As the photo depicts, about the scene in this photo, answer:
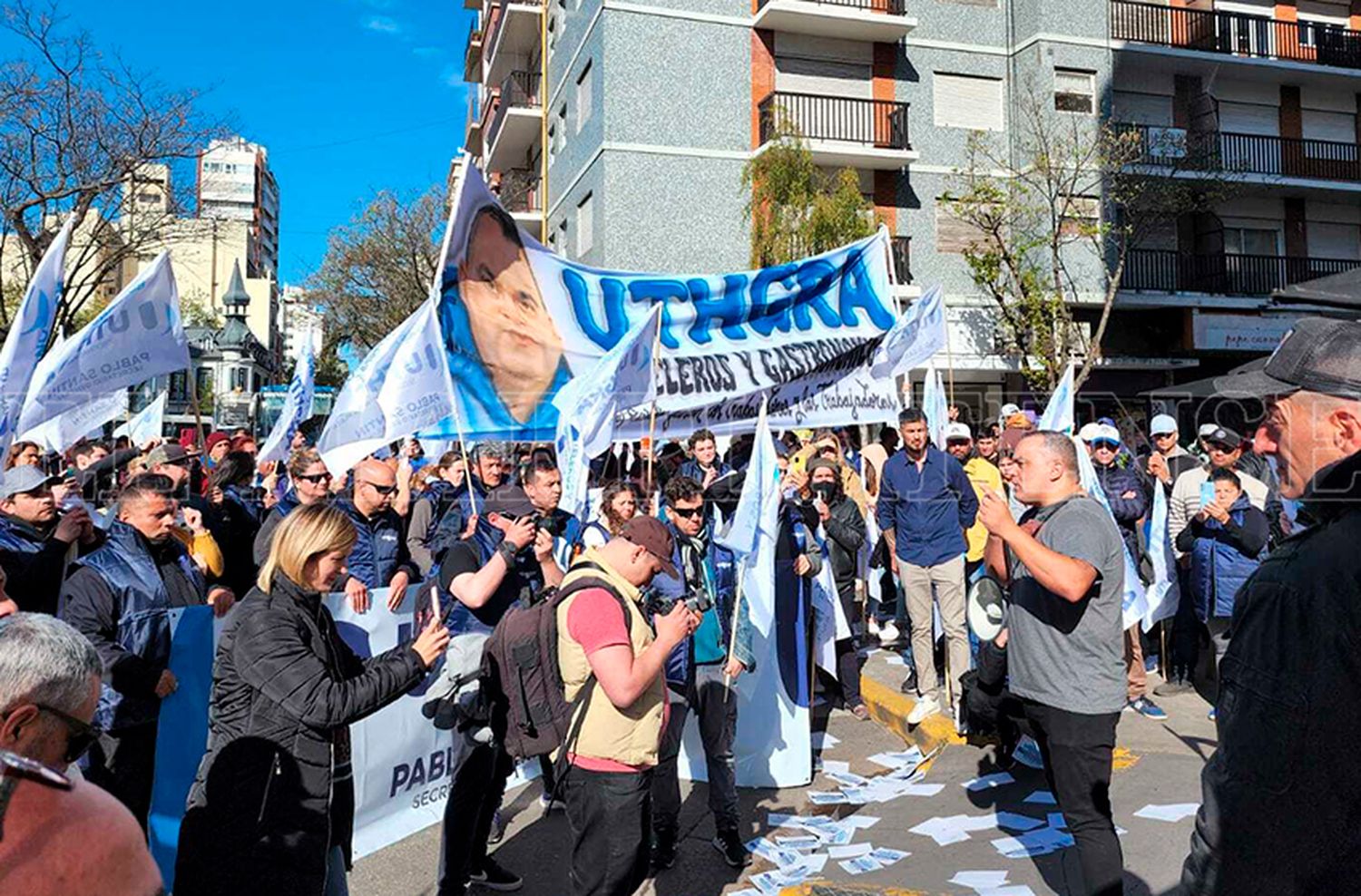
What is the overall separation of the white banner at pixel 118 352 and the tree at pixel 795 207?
49.2 ft

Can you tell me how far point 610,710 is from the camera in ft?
11.9

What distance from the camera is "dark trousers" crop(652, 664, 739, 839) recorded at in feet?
16.6

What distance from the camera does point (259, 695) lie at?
3.37m

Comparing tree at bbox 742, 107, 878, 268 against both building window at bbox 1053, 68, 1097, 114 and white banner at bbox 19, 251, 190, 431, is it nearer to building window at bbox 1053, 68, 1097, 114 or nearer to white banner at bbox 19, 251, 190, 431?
building window at bbox 1053, 68, 1097, 114

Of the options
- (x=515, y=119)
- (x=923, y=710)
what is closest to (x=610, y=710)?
(x=923, y=710)

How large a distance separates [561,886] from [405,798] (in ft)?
3.96

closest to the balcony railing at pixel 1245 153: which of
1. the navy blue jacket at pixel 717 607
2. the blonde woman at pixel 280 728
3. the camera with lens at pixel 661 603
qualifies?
the navy blue jacket at pixel 717 607

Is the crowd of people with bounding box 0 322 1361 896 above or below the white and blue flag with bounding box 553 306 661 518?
below

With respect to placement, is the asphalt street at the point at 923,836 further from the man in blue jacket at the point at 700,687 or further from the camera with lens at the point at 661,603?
the camera with lens at the point at 661,603

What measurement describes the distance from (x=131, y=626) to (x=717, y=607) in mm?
2985

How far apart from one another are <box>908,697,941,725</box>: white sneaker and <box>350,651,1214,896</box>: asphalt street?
0.21m

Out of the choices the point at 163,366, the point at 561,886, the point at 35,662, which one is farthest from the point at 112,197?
the point at 35,662

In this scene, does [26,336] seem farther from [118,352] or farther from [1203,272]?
[1203,272]

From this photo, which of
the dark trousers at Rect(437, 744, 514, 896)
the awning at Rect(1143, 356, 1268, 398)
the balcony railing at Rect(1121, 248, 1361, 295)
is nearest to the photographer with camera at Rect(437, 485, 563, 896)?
the dark trousers at Rect(437, 744, 514, 896)
